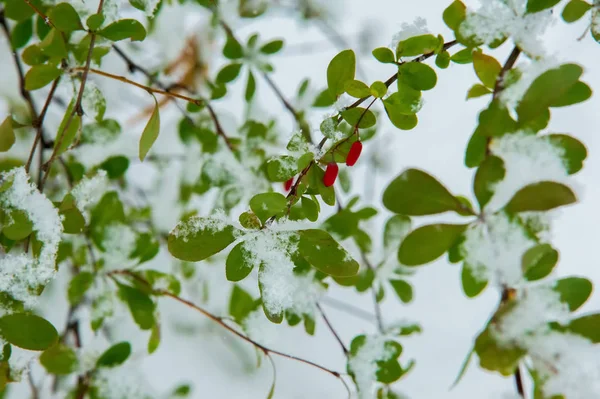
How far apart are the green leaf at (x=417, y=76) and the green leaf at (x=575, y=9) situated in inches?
6.6

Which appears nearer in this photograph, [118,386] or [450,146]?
[118,386]

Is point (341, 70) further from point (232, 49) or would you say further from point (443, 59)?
point (232, 49)

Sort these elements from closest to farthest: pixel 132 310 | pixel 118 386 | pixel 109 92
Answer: pixel 132 310
pixel 118 386
pixel 109 92

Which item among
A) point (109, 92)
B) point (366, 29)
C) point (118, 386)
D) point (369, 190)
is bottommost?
point (118, 386)

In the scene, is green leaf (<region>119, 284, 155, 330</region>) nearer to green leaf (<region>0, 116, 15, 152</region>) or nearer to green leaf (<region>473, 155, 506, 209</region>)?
green leaf (<region>0, 116, 15, 152</region>)

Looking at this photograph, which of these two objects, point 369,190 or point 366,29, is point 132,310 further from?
point 366,29

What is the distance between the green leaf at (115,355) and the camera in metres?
0.83

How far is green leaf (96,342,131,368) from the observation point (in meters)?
0.83

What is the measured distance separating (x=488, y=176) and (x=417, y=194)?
0.25ft

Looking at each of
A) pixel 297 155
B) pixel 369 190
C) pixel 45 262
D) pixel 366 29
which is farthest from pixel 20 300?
pixel 366 29

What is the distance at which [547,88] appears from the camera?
0.48 metres

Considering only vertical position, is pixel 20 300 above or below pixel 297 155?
below

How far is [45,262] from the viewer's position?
0.56m

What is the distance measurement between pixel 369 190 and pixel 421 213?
92 cm
